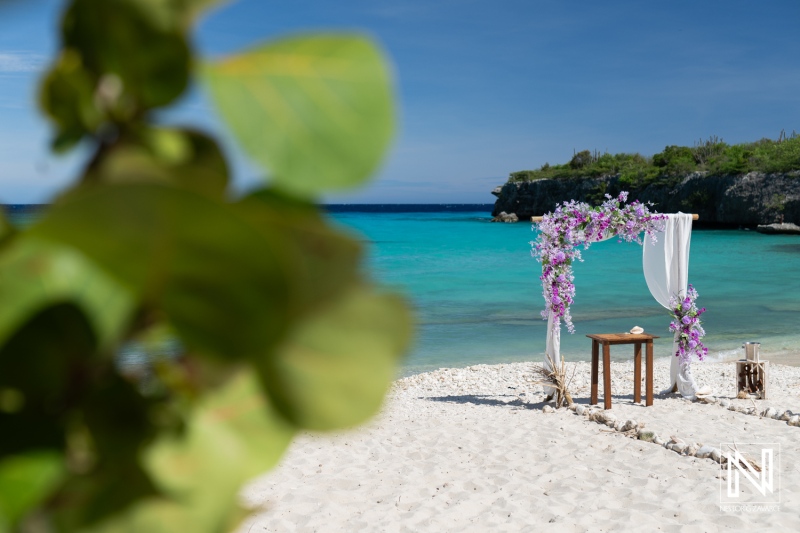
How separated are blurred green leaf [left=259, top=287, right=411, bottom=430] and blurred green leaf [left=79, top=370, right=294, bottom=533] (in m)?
0.01

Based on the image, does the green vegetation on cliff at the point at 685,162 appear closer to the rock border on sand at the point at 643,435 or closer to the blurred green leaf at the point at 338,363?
the rock border on sand at the point at 643,435

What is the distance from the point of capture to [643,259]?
7.66m

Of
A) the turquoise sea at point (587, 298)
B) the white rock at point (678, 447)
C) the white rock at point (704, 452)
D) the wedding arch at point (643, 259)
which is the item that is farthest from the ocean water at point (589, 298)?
the white rock at point (704, 452)

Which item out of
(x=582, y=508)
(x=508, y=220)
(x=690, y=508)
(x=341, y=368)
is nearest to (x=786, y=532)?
(x=690, y=508)

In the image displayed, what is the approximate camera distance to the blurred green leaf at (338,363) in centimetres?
16

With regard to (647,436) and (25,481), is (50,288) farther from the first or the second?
(647,436)

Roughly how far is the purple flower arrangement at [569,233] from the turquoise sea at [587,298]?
9.21 feet

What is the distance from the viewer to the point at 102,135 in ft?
0.60

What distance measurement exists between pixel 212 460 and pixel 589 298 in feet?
58.9

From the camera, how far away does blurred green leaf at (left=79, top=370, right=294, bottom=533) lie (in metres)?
0.17

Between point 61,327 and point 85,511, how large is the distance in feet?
0.17

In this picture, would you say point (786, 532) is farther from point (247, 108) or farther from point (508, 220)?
point (508, 220)

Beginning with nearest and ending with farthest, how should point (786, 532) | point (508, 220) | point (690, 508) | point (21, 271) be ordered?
point (21, 271) → point (786, 532) → point (690, 508) → point (508, 220)

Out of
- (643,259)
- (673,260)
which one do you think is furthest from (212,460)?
(673,260)
